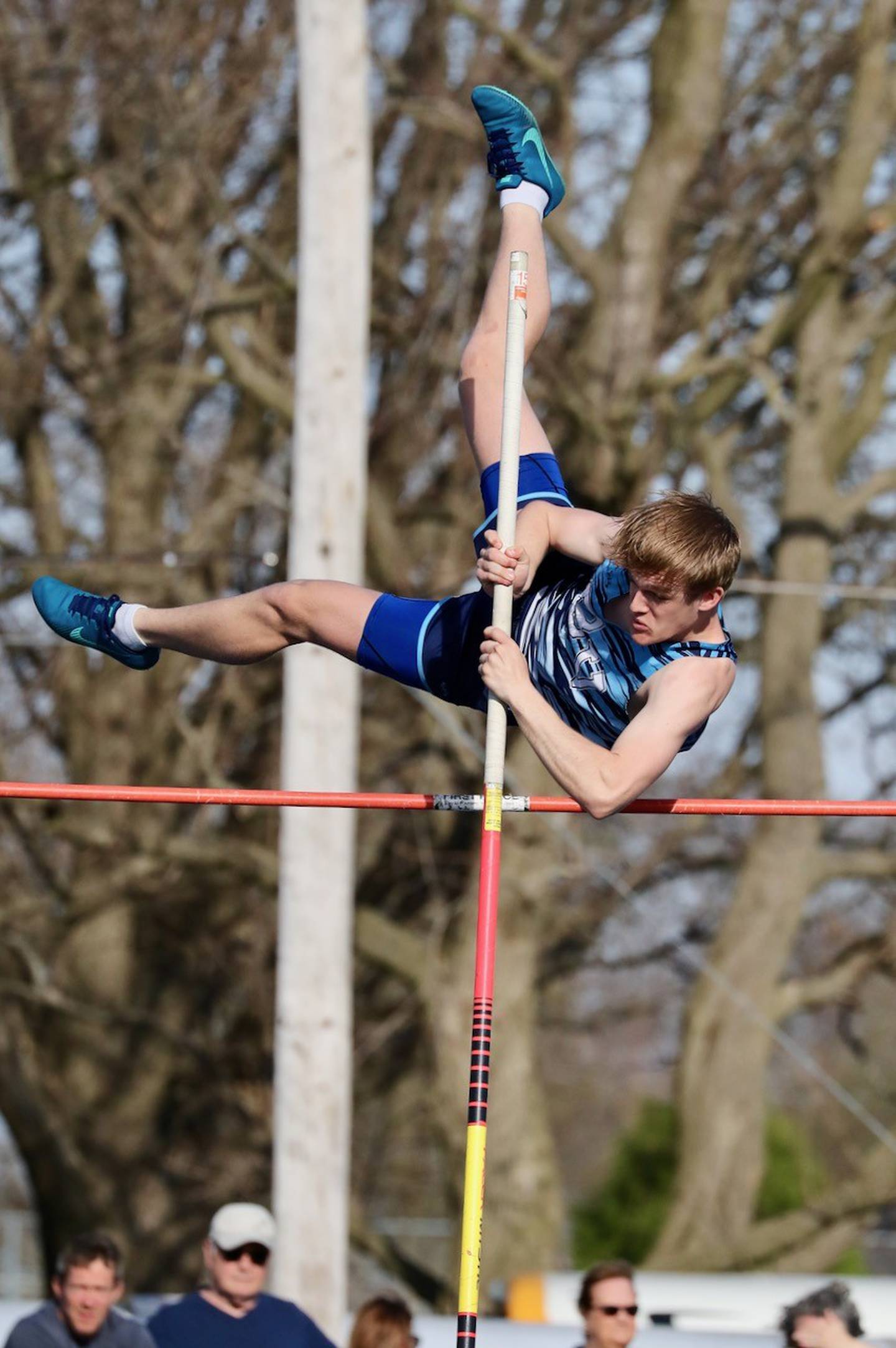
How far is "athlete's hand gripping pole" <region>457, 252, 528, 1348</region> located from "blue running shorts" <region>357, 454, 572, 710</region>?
0.12 m

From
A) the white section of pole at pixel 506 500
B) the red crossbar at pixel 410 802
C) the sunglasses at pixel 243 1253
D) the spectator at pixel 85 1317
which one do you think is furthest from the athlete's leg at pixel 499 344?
the spectator at pixel 85 1317

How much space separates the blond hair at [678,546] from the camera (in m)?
3.81

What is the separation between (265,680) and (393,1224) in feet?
23.2

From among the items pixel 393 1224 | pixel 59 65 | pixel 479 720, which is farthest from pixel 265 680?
pixel 393 1224

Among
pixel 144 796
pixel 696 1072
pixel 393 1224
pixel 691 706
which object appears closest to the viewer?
pixel 691 706

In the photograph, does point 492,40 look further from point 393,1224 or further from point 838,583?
point 393,1224

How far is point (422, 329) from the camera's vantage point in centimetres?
1070

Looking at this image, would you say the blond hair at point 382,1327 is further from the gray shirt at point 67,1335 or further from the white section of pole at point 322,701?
the white section of pole at point 322,701

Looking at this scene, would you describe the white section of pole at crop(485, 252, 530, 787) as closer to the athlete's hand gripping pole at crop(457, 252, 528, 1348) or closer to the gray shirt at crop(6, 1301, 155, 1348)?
the athlete's hand gripping pole at crop(457, 252, 528, 1348)

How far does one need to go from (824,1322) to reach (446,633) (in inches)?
74.2

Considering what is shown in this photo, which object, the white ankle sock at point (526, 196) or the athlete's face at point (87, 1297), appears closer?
the white ankle sock at point (526, 196)

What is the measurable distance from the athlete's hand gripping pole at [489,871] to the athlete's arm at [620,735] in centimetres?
10

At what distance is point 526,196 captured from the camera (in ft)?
15.1

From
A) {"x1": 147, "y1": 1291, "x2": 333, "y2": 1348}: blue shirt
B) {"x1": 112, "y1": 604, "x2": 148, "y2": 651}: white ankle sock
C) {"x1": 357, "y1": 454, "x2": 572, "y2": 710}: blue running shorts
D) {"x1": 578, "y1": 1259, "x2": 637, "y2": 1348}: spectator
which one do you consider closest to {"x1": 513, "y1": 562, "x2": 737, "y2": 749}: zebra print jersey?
{"x1": 357, "y1": 454, "x2": 572, "y2": 710}: blue running shorts
